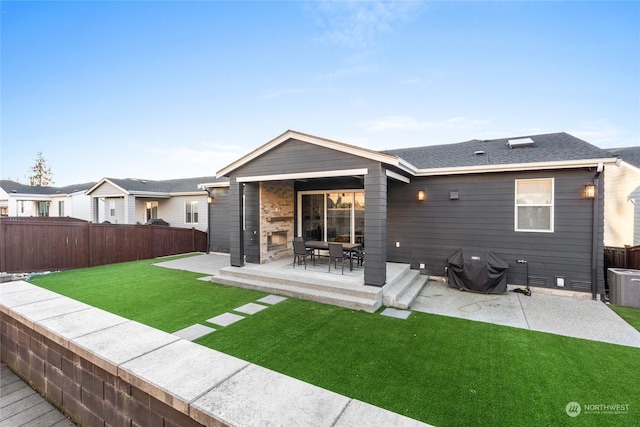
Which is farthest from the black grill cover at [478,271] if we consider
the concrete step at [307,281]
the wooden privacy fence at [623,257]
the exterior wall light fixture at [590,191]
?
the wooden privacy fence at [623,257]

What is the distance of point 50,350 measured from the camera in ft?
8.34

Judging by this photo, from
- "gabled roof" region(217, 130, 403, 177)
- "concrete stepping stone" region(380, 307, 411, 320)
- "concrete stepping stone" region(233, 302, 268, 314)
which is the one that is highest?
"gabled roof" region(217, 130, 403, 177)

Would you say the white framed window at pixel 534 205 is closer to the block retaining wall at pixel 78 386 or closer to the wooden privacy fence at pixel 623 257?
the wooden privacy fence at pixel 623 257

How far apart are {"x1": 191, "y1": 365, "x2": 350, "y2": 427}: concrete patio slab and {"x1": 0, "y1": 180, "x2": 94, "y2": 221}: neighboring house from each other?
2543cm

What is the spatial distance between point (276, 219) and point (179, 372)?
784cm

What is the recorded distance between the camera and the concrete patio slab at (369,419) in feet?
4.27

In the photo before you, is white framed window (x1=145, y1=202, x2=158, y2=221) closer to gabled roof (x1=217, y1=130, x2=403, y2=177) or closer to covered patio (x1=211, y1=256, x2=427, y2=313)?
gabled roof (x1=217, y1=130, x2=403, y2=177)

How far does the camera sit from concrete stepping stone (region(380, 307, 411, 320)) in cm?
534

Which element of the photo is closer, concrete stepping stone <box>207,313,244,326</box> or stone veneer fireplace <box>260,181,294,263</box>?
concrete stepping stone <box>207,313,244,326</box>

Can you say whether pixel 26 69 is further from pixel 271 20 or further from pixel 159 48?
pixel 271 20

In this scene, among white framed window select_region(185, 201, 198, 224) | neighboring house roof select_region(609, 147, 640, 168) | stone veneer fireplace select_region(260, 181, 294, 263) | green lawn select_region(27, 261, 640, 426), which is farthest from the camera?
white framed window select_region(185, 201, 198, 224)

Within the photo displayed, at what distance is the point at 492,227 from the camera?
7.42 meters

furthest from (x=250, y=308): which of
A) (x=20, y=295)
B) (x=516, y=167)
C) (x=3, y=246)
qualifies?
(x=3, y=246)

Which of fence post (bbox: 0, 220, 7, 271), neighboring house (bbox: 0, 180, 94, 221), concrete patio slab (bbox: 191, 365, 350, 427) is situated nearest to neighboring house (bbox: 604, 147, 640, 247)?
concrete patio slab (bbox: 191, 365, 350, 427)
